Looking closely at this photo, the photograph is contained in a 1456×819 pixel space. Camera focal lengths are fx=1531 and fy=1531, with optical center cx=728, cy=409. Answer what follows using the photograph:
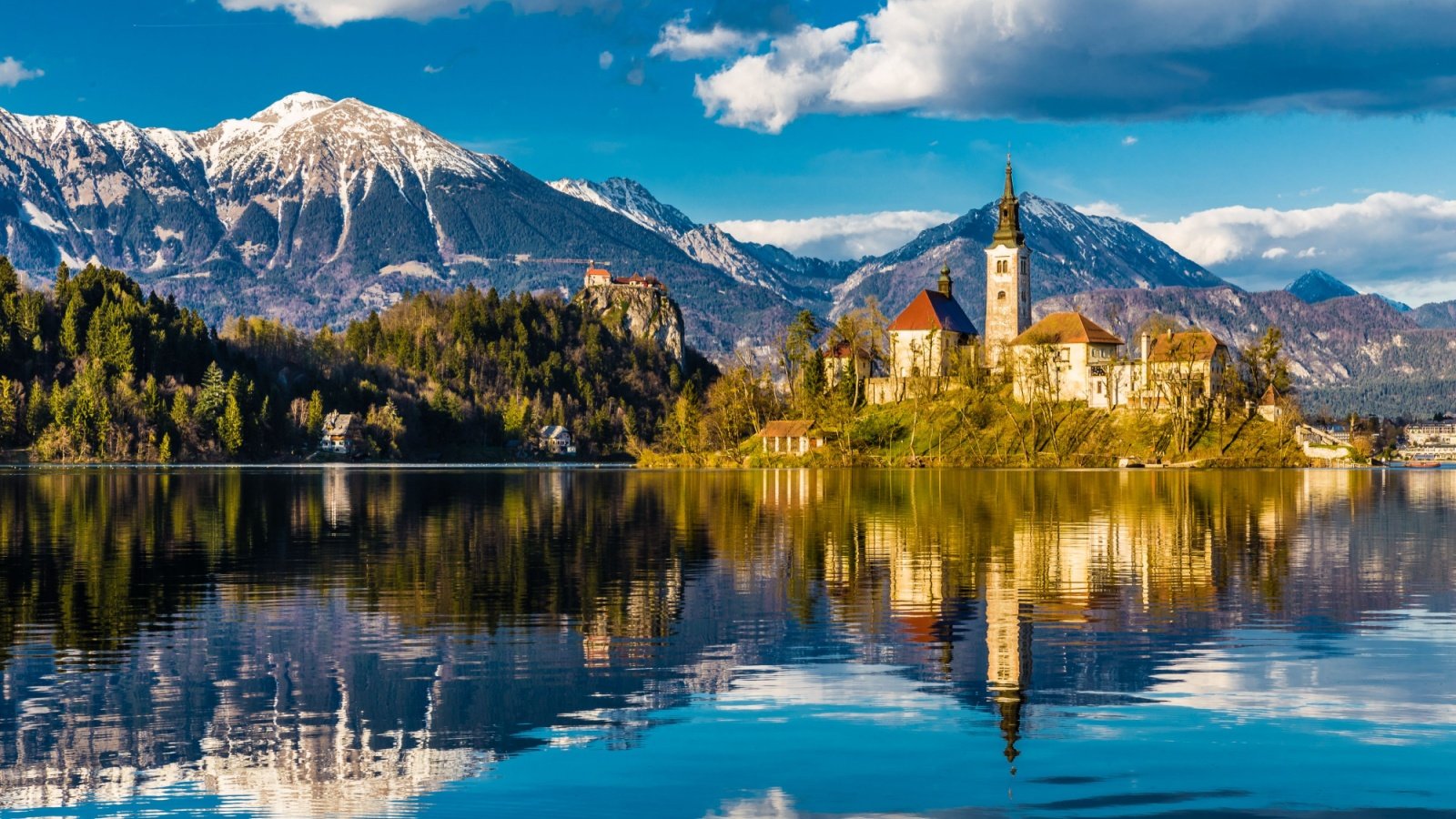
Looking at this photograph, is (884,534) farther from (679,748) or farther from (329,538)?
(679,748)

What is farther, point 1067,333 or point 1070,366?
point 1067,333

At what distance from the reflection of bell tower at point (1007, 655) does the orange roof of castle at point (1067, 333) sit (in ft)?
452

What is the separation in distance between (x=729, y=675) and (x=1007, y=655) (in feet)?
18.7

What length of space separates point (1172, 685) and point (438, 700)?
12583mm

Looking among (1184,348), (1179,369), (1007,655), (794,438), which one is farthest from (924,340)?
(1007,655)

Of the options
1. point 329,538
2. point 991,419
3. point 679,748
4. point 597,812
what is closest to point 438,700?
point 679,748

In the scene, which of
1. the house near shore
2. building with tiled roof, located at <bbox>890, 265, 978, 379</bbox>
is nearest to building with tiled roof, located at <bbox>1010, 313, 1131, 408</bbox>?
building with tiled roof, located at <bbox>890, 265, 978, 379</bbox>

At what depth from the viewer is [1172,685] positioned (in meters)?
26.6

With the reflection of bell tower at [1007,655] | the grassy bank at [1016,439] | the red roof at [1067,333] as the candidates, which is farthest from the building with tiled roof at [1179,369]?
the reflection of bell tower at [1007,655]

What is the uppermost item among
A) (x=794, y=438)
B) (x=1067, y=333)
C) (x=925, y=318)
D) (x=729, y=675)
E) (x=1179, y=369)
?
(x=925, y=318)

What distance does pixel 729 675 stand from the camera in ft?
91.9

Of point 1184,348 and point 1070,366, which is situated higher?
point 1184,348

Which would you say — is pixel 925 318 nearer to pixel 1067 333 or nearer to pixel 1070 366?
pixel 1067 333

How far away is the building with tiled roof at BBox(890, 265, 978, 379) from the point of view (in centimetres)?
18988
